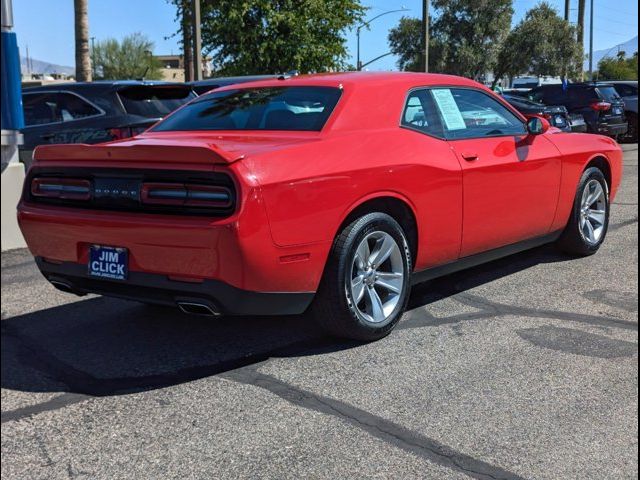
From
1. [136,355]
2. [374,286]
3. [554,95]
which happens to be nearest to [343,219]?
[374,286]

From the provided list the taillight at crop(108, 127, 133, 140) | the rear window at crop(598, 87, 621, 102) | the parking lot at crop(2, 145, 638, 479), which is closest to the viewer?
the parking lot at crop(2, 145, 638, 479)

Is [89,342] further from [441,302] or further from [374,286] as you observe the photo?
[441,302]

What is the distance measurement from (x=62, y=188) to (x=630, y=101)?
18.9 meters

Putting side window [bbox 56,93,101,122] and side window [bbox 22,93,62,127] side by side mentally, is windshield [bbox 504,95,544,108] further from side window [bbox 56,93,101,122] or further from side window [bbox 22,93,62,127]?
side window [bbox 22,93,62,127]

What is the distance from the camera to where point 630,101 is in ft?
64.3

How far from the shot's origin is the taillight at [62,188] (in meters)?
3.79

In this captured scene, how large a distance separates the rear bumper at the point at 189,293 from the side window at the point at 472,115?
1783mm

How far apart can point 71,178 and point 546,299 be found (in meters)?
3.25

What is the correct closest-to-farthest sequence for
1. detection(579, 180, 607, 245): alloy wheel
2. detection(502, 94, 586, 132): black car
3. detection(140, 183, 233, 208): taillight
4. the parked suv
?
detection(140, 183, 233, 208): taillight → detection(579, 180, 607, 245): alloy wheel → detection(502, 94, 586, 132): black car → the parked suv

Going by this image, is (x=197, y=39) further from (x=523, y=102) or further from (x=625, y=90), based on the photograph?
(x=625, y=90)

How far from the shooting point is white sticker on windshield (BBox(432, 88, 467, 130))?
4.82 metres

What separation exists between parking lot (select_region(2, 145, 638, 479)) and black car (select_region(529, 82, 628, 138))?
43.4 ft

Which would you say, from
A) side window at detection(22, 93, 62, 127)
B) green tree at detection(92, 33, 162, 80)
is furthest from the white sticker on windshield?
green tree at detection(92, 33, 162, 80)

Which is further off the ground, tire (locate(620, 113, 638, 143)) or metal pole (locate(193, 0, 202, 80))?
metal pole (locate(193, 0, 202, 80))
